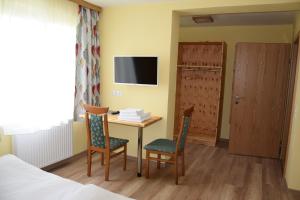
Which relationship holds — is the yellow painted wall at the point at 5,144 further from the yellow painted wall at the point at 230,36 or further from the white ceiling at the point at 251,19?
the yellow painted wall at the point at 230,36

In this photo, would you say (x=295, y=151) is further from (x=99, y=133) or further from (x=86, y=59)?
(x=86, y=59)

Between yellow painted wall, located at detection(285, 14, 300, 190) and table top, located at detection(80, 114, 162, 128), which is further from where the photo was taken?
table top, located at detection(80, 114, 162, 128)

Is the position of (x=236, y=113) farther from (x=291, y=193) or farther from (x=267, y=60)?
(x=291, y=193)

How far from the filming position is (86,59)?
398 centimetres

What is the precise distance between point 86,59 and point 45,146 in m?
1.46

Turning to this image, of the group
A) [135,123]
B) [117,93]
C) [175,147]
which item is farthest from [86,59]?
[175,147]

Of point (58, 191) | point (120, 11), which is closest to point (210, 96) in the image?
point (120, 11)

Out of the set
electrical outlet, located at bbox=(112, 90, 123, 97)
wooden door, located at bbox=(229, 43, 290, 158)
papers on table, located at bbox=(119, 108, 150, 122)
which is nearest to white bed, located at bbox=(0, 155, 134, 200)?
papers on table, located at bbox=(119, 108, 150, 122)

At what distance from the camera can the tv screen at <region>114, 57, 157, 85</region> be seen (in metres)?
3.74

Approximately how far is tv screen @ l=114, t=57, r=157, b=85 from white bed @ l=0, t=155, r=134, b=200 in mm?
2094

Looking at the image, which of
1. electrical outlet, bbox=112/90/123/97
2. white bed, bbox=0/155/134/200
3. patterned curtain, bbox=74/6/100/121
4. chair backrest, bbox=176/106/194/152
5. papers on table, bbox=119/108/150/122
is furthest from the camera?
electrical outlet, bbox=112/90/123/97

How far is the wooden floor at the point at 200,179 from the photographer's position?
3068 millimetres

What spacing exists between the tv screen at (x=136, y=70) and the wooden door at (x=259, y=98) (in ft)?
5.68

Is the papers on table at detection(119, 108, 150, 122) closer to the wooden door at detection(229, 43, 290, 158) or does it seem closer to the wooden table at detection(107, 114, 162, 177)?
the wooden table at detection(107, 114, 162, 177)
